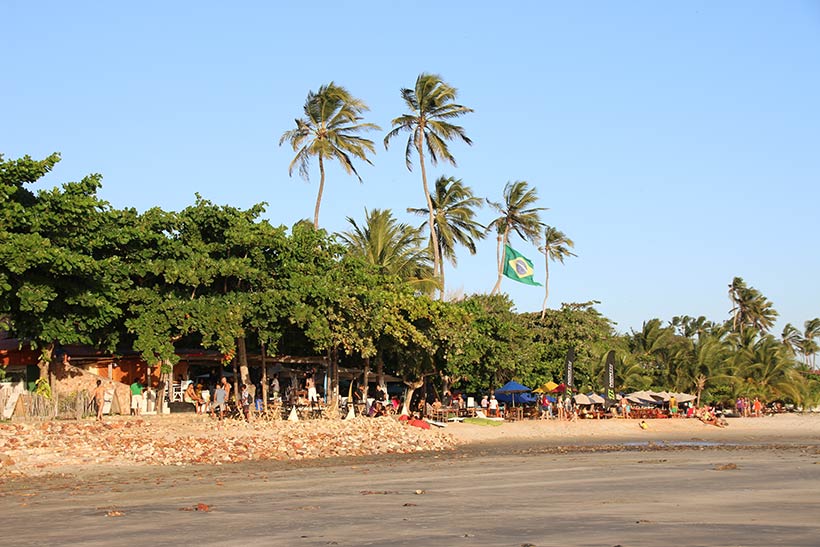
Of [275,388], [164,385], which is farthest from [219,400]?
[275,388]

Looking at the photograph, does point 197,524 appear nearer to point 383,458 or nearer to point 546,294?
point 383,458

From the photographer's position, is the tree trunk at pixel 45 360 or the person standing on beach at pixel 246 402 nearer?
the tree trunk at pixel 45 360

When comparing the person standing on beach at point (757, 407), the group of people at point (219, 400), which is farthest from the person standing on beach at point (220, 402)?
the person standing on beach at point (757, 407)

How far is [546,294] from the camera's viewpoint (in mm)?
67812

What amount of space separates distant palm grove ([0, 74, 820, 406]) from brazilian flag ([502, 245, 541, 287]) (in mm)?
1671

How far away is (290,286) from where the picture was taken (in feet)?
102

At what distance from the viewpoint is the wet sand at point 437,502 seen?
11094 millimetres

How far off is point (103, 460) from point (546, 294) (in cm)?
4910

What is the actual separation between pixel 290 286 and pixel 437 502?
17.5 m

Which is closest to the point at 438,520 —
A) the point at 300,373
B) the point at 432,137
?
the point at 300,373

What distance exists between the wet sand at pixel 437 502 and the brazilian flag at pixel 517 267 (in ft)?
92.5

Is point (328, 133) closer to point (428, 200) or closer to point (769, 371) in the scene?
point (428, 200)

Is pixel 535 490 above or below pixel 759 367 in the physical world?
Result: below

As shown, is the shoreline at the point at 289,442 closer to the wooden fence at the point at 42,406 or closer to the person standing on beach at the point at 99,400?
the person standing on beach at the point at 99,400
